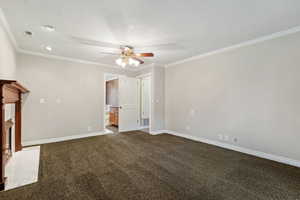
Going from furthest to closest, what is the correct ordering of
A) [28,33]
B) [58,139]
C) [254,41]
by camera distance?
[58,139] < [254,41] < [28,33]

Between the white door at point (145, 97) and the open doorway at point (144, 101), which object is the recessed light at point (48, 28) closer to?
the open doorway at point (144, 101)

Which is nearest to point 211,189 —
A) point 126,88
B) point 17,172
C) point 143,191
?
point 143,191

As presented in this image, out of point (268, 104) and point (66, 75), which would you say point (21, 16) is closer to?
point (66, 75)

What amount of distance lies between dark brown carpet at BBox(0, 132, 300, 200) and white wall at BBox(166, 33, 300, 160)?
1.76 ft

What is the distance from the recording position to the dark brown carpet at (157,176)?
1852 millimetres

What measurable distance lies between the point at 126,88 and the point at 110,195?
423 cm

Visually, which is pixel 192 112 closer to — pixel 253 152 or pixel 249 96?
pixel 249 96

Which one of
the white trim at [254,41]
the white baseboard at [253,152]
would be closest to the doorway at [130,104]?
the white trim at [254,41]

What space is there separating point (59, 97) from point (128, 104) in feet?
7.80

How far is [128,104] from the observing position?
570cm

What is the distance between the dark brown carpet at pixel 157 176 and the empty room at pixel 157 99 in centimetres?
2

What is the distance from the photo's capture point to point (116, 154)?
3.23 metres

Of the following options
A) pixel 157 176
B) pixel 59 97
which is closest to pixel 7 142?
pixel 59 97

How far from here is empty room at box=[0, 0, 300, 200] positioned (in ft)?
6.57
